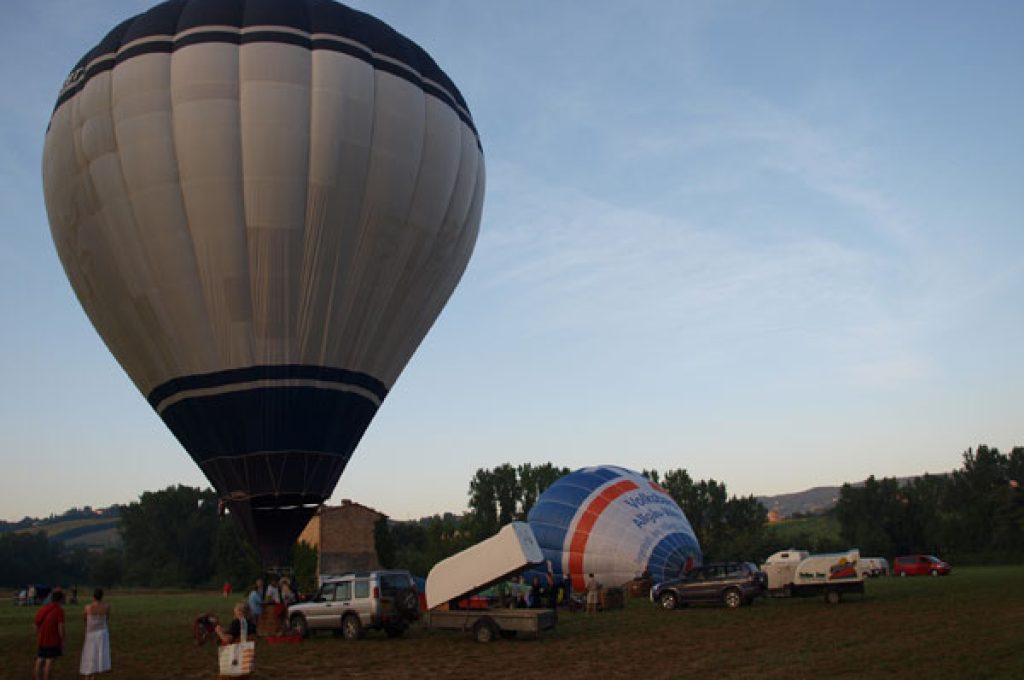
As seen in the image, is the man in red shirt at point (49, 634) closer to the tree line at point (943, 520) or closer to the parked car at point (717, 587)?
the parked car at point (717, 587)

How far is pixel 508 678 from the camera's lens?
45.0ft

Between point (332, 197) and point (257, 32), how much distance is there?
4.66 meters

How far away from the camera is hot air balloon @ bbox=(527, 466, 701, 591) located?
105 feet

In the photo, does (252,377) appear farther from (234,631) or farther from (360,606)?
(234,631)

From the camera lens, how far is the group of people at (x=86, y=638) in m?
13.1

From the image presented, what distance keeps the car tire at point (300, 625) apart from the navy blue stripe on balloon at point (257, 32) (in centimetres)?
1417

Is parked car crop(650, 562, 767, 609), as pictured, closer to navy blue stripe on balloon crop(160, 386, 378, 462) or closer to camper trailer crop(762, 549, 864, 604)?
camper trailer crop(762, 549, 864, 604)

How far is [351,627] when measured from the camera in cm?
2031

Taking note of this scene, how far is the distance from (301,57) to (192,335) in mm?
7579

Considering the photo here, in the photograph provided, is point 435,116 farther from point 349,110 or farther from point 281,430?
point 281,430

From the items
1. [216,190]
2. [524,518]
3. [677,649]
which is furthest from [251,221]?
[524,518]

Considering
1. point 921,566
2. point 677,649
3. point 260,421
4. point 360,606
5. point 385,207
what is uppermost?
point 385,207

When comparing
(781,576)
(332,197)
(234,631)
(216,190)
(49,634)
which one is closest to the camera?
(234,631)

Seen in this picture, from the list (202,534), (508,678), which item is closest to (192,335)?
(508,678)
